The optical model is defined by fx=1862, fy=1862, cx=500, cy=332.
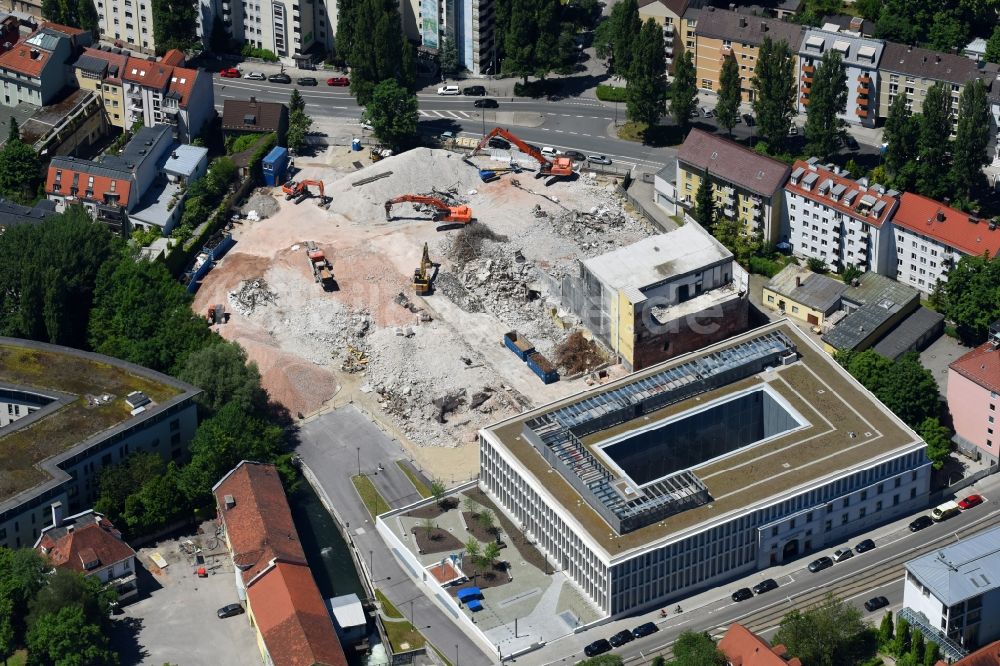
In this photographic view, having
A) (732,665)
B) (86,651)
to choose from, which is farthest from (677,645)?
(86,651)

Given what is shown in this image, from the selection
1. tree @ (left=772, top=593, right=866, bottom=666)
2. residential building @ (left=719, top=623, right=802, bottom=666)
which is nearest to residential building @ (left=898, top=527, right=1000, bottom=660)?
tree @ (left=772, top=593, right=866, bottom=666)

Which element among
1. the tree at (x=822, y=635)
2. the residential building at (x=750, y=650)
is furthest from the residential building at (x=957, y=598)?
the residential building at (x=750, y=650)

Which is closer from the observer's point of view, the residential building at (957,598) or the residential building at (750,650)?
the residential building at (750,650)

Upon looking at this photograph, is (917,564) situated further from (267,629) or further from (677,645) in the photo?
(267,629)

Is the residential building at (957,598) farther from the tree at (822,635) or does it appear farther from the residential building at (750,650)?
the residential building at (750,650)

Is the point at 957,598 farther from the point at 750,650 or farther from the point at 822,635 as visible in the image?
the point at 750,650

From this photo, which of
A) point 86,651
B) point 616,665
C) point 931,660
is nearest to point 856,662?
point 931,660

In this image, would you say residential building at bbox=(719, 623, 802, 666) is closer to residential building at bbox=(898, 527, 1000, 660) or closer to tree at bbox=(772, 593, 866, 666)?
tree at bbox=(772, 593, 866, 666)
